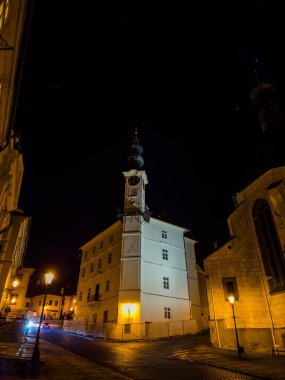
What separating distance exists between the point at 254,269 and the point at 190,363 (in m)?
9.04

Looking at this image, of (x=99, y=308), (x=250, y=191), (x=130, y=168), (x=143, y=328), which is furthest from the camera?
(x=130, y=168)

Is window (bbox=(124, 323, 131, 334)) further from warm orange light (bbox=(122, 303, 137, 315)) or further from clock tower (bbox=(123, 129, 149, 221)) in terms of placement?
clock tower (bbox=(123, 129, 149, 221))

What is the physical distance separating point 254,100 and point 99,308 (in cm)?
3170

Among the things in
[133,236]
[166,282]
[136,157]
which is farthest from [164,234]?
[136,157]

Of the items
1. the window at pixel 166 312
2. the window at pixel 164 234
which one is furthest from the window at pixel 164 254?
the window at pixel 166 312

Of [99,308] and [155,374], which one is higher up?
[99,308]

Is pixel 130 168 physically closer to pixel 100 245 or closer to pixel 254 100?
pixel 100 245

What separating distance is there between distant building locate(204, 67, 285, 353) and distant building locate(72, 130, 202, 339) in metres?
10.5

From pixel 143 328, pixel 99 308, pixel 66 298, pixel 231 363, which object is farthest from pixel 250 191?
pixel 66 298

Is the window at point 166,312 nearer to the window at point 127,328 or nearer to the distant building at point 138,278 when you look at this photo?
the distant building at point 138,278

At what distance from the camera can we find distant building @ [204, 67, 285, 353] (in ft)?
56.1

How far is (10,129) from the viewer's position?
41.8ft

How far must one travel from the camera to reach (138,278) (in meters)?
30.0

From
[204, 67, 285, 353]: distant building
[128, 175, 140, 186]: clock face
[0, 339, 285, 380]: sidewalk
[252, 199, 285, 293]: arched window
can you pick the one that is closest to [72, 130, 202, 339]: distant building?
[128, 175, 140, 186]: clock face
